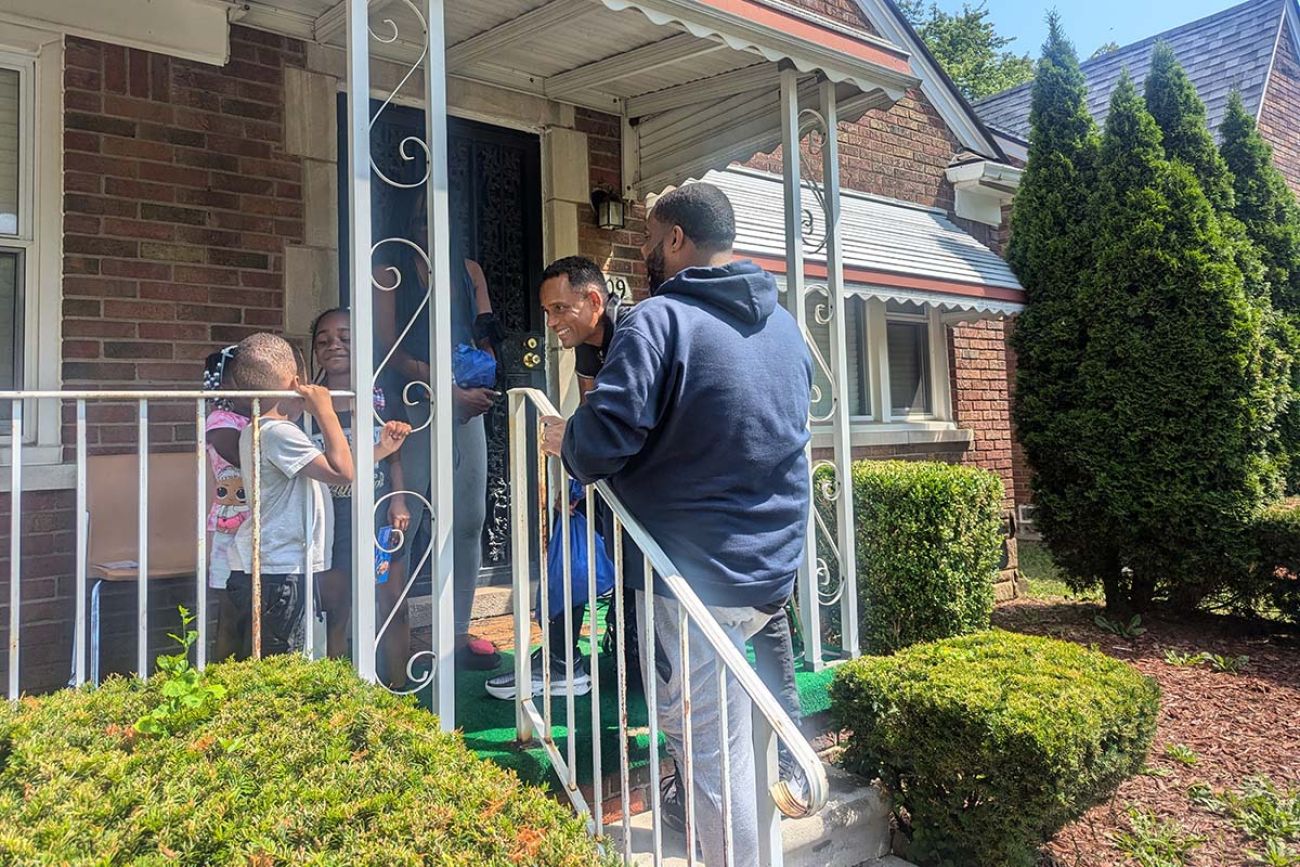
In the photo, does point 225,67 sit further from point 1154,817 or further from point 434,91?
point 1154,817

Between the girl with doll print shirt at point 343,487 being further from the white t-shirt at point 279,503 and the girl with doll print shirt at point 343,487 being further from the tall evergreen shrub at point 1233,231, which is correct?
the tall evergreen shrub at point 1233,231

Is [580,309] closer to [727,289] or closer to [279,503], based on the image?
[727,289]

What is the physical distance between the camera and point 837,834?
3041 mm

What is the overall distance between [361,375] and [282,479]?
45 centimetres

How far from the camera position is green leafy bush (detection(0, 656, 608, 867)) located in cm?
144

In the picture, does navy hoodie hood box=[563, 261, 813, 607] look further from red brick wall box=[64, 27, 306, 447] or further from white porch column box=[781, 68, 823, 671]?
red brick wall box=[64, 27, 306, 447]

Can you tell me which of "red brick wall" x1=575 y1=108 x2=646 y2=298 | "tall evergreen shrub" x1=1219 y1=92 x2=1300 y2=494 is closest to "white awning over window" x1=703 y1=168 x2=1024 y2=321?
"red brick wall" x1=575 y1=108 x2=646 y2=298

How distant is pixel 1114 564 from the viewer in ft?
22.4

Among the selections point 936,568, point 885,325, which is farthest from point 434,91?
point 885,325

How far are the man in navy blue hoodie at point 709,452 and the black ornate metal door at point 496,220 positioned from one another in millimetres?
2436

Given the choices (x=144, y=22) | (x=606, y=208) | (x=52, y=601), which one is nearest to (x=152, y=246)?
(x=144, y=22)

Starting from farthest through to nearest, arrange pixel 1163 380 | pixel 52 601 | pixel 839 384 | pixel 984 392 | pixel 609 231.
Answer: pixel 984 392 → pixel 1163 380 → pixel 609 231 → pixel 839 384 → pixel 52 601

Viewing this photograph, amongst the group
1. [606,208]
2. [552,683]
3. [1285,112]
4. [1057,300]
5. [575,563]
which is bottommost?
[552,683]

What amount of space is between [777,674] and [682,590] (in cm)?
76
